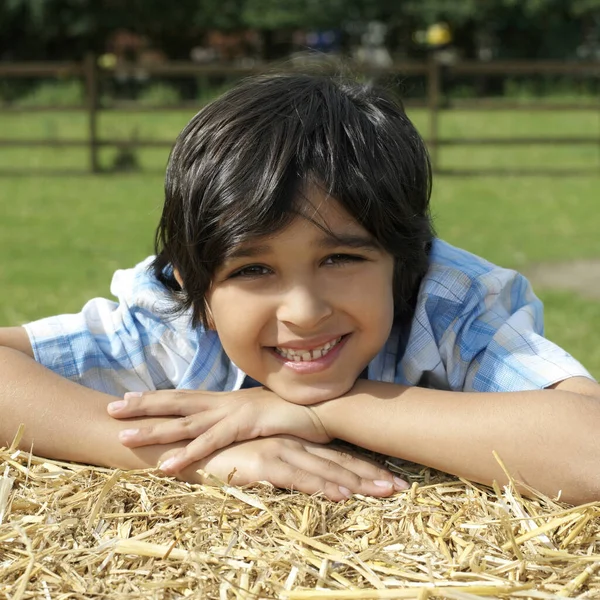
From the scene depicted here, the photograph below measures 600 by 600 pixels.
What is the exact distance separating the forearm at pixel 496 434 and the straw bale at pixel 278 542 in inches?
2.1

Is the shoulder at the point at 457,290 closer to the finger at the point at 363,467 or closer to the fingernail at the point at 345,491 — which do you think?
the finger at the point at 363,467

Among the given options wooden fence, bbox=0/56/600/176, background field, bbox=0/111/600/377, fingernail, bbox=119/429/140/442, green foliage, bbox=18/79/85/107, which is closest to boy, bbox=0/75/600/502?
fingernail, bbox=119/429/140/442

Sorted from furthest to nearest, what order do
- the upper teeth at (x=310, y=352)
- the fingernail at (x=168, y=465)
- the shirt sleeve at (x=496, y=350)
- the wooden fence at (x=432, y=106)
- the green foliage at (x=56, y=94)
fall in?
the green foliage at (x=56, y=94), the wooden fence at (x=432, y=106), the shirt sleeve at (x=496, y=350), the upper teeth at (x=310, y=352), the fingernail at (x=168, y=465)

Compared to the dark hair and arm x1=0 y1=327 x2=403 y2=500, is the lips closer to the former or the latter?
arm x1=0 y1=327 x2=403 y2=500

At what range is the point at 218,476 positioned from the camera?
7.25 ft

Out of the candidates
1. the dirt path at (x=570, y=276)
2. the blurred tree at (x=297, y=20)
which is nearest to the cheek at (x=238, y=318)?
the dirt path at (x=570, y=276)

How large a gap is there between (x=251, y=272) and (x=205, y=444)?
0.42m

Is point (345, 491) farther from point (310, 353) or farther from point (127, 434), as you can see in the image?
point (127, 434)

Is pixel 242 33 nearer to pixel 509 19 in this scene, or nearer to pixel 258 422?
pixel 509 19

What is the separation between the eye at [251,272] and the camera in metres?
2.29

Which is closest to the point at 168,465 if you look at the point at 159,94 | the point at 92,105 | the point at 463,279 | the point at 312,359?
the point at 312,359

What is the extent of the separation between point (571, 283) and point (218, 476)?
5.69 meters

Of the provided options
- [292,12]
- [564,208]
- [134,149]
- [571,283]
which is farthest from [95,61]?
[292,12]

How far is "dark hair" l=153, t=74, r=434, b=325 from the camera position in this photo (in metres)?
2.26
